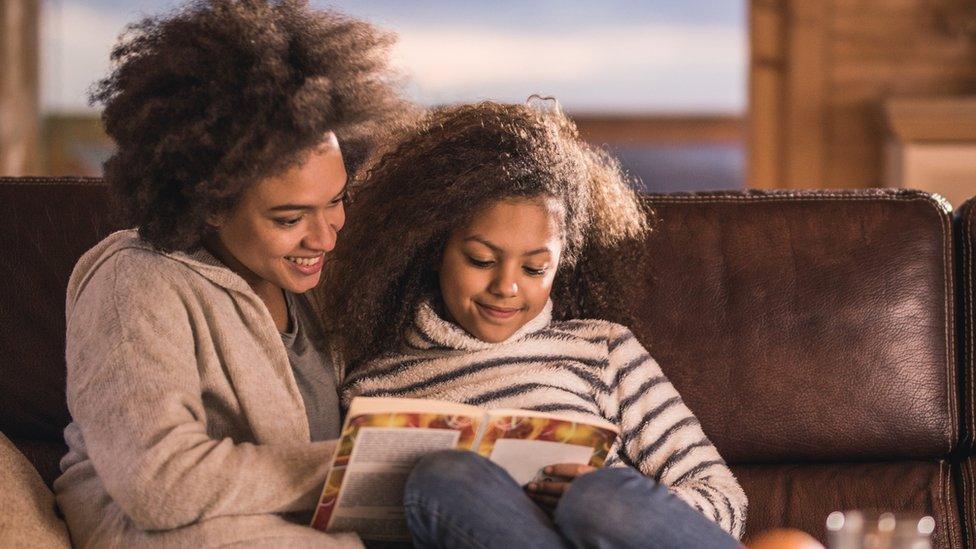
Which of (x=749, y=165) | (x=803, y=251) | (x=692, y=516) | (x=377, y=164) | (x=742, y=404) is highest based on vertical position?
(x=749, y=165)

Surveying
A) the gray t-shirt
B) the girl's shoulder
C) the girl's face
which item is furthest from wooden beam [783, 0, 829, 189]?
the gray t-shirt

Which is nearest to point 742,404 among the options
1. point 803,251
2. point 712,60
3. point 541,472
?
point 803,251

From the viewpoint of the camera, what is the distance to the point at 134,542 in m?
1.65

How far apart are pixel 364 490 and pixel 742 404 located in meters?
0.74

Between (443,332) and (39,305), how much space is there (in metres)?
0.71

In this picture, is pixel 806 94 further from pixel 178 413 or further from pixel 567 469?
pixel 178 413

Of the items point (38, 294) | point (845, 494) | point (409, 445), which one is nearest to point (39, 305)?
point (38, 294)

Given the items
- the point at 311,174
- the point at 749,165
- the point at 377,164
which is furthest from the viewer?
the point at 749,165

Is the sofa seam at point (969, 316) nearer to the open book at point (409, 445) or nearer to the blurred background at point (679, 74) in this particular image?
the open book at point (409, 445)

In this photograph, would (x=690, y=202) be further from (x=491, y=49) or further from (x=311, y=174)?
(x=491, y=49)

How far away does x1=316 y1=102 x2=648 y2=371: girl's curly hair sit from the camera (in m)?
1.96

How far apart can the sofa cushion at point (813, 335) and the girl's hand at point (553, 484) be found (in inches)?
16.2

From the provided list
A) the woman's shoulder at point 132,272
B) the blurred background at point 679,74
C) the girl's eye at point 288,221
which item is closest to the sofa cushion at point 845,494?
the girl's eye at point 288,221

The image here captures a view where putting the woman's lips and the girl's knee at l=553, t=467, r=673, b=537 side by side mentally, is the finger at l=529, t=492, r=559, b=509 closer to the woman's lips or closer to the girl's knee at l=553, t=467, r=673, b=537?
the girl's knee at l=553, t=467, r=673, b=537
